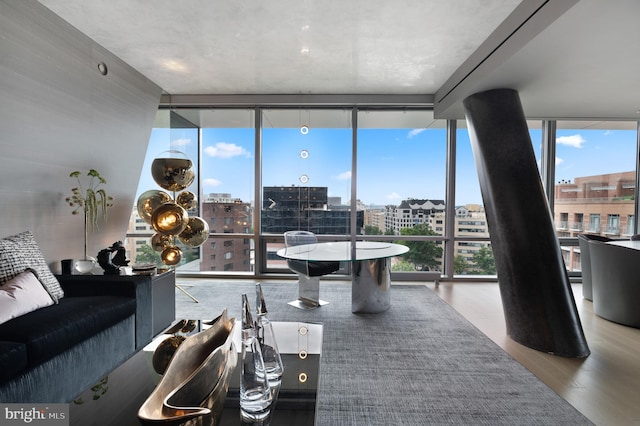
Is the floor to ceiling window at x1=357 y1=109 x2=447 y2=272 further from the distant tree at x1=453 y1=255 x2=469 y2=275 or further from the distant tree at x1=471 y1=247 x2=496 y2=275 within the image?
the distant tree at x1=471 y1=247 x2=496 y2=275

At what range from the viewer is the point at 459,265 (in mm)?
5254

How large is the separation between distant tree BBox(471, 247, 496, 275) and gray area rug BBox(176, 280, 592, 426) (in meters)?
1.89

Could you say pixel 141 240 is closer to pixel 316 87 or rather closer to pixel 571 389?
pixel 316 87

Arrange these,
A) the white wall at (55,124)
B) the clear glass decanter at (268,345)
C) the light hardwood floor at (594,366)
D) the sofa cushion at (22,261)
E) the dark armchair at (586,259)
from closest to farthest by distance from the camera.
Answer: the clear glass decanter at (268,345) → the light hardwood floor at (594,366) → the sofa cushion at (22,261) → the white wall at (55,124) → the dark armchair at (586,259)

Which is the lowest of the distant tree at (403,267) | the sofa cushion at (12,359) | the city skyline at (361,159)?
the distant tree at (403,267)

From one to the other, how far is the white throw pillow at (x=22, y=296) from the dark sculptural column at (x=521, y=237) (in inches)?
150

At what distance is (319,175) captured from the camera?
536cm

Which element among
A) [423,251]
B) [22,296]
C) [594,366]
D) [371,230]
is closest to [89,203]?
[22,296]

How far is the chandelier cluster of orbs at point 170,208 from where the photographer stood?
367cm

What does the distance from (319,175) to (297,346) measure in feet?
12.2

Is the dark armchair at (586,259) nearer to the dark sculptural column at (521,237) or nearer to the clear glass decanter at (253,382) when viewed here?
the dark sculptural column at (521,237)

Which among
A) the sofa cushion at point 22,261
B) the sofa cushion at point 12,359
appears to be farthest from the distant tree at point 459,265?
the sofa cushion at point 12,359

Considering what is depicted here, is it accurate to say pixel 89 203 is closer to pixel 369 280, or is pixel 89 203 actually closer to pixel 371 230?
pixel 369 280

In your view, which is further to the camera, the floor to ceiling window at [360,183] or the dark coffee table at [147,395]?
the floor to ceiling window at [360,183]
